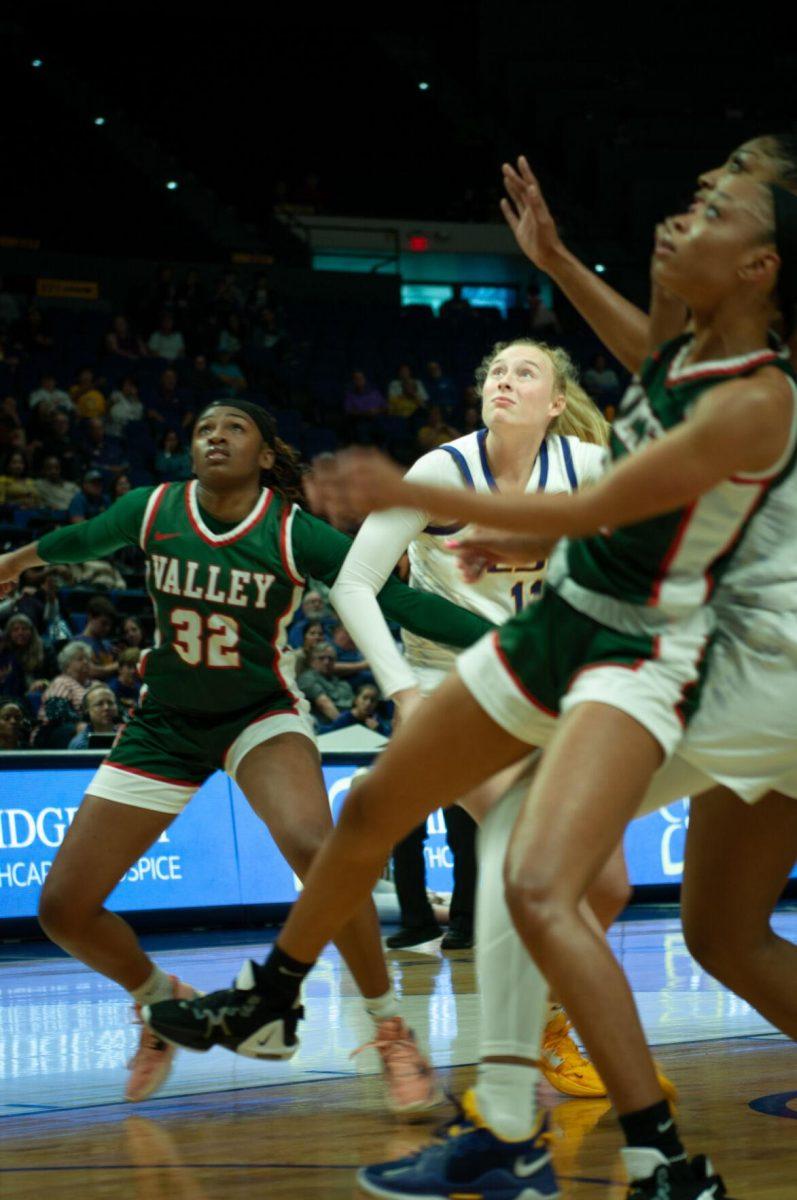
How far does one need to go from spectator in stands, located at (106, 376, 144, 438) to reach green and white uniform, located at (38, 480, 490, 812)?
11.2 meters

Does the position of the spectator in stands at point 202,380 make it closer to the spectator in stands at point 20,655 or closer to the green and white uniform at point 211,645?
the spectator in stands at point 20,655

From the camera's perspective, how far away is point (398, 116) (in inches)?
990

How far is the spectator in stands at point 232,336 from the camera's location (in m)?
17.9

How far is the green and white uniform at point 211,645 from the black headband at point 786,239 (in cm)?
180

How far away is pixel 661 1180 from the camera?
265cm

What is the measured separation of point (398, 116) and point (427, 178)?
A: 52.9 inches

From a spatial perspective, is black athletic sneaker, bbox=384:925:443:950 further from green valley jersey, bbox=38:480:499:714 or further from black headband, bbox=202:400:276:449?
black headband, bbox=202:400:276:449

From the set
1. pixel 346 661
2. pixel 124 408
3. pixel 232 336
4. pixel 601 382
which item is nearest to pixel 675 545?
pixel 346 661

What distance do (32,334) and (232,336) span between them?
244 centimetres

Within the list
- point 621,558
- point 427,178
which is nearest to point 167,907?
point 621,558

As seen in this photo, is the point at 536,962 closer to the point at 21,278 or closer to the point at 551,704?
the point at 551,704

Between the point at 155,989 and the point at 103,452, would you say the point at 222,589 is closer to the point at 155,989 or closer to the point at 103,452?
the point at 155,989

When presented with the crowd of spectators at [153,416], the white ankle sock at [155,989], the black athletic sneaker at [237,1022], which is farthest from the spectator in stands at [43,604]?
the black athletic sneaker at [237,1022]

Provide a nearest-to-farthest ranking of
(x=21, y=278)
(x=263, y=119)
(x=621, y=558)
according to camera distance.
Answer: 1. (x=621, y=558)
2. (x=21, y=278)
3. (x=263, y=119)
